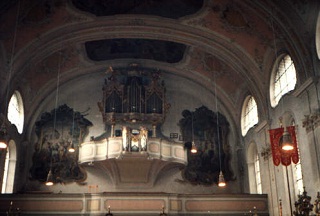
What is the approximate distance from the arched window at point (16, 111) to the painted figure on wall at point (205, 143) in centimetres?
892

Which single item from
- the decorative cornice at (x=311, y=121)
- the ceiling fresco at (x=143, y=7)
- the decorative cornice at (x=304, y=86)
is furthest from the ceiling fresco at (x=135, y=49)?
the decorative cornice at (x=311, y=121)

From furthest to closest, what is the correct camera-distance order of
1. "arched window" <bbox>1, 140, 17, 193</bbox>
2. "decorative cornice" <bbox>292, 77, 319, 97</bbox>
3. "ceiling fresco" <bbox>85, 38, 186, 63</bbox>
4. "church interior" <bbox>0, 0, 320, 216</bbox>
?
"ceiling fresco" <bbox>85, 38, 186, 63</bbox> < "arched window" <bbox>1, 140, 17, 193</bbox> < "church interior" <bbox>0, 0, 320, 216</bbox> < "decorative cornice" <bbox>292, 77, 319, 97</bbox>

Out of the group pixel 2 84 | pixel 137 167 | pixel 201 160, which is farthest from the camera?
pixel 201 160

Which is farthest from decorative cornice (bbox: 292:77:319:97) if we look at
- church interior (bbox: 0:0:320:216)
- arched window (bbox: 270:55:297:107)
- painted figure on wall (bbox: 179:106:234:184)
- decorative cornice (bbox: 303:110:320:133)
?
painted figure on wall (bbox: 179:106:234:184)

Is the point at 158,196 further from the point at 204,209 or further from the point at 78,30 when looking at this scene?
the point at 78,30

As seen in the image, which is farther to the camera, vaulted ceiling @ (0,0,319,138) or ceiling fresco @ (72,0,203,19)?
ceiling fresco @ (72,0,203,19)

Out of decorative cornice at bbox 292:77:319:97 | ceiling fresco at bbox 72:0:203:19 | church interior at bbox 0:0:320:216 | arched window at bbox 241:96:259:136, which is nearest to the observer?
decorative cornice at bbox 292:77:319:97

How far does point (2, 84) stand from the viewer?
1884 cm

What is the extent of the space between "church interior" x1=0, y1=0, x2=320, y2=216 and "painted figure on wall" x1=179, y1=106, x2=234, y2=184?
60 mm

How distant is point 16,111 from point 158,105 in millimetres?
7747

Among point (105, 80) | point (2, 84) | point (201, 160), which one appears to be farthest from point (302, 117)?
point (2, 84)

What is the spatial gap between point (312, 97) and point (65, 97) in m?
14.3

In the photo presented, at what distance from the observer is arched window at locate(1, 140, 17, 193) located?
68.4ft

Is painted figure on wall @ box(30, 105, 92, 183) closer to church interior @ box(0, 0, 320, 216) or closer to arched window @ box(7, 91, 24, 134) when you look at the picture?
church interior @ box(0, 0, 320, 216)
